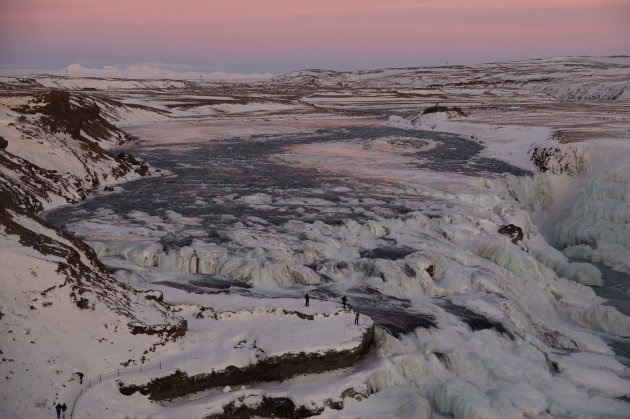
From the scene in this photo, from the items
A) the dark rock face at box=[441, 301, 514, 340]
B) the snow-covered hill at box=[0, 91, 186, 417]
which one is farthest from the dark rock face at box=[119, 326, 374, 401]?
the dark rock face at box=[441, 301, 514, 340]

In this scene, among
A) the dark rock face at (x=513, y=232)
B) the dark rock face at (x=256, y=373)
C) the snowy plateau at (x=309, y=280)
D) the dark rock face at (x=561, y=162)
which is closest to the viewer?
the dark rock face at (x=256, y=373)

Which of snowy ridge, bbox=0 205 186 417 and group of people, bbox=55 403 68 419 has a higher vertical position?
snowy ridge, bbox=0 205 186 417

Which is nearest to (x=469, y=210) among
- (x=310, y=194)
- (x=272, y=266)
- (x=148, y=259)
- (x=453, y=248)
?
(x=453, y=248)

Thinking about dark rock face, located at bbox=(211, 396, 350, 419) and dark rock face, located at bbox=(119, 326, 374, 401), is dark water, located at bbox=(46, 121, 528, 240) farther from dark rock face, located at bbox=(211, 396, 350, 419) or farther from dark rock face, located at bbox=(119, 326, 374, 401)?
dark rock face, located at bbox=(211, 396, 350, 419)

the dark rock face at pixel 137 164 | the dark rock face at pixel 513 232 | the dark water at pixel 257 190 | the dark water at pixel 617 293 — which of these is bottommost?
the dark water at pixel 617 293

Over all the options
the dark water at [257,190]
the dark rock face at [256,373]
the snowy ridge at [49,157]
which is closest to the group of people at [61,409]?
the dark rock face at [256,373]

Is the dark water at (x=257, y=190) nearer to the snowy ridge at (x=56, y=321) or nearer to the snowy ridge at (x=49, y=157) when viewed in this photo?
the snowy ridge at (x=49, y=157)

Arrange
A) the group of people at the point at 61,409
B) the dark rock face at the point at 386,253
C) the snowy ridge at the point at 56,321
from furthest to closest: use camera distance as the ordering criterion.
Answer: the dark rock face at the point at 386,253 → the snowy ridge at the point at 56,321 → the group of people at the point at 61,409
